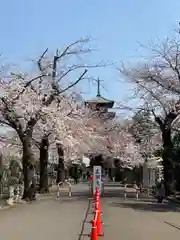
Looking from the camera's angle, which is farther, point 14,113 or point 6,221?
point 14,113

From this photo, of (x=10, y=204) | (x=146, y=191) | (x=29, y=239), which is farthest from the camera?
(x=146, y=191)

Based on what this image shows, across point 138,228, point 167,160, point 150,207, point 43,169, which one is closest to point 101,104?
point 43,169

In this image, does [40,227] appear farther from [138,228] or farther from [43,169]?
[43,169]

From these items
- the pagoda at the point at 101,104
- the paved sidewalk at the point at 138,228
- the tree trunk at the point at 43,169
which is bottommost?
the paved sidewalk at the point at 138,228

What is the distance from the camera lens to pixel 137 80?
37.6m

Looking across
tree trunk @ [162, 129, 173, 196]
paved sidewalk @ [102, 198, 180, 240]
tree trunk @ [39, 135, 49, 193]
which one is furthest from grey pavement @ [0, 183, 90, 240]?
tree trunk @ [39, 135, 49, 193]

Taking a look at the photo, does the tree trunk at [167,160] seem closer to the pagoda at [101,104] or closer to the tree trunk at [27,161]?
the tree trunk at [27,161]

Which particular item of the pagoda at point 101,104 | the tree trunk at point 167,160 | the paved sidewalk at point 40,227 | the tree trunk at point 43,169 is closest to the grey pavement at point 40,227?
the paved sidewalk at point 40,227

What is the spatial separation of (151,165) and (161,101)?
9.96 meters

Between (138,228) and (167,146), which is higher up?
(167,146)

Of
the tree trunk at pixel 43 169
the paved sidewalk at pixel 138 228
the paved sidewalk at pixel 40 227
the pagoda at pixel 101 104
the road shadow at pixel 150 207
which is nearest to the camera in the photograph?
the paved sidewalk at pixel 40 227

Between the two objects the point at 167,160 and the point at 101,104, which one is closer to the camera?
the point at 167,160

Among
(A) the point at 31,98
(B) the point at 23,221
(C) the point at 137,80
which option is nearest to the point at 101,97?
(C) the point at 137,80

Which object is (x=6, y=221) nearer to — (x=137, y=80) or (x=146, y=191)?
(x=137, y=80)
